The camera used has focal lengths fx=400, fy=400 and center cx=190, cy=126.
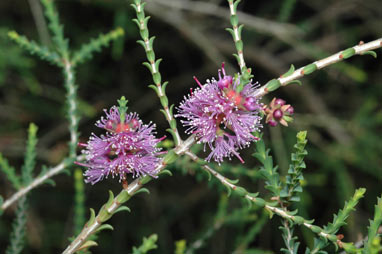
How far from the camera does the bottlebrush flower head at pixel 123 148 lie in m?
1.47

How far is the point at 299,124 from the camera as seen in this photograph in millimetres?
Answer: 3676

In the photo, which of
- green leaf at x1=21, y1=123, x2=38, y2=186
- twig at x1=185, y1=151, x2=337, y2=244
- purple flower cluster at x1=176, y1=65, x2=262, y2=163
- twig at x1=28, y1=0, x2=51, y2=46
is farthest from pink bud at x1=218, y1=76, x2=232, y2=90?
twig at x1=28, y1=0, x2=51, y2=46

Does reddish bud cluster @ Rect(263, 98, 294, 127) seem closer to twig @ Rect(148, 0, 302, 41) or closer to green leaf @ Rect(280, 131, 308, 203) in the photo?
green leaf @ Rect(280, 131, 308, 203)

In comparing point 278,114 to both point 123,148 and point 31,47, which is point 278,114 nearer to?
point 123,148

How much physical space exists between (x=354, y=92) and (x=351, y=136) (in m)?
0.79

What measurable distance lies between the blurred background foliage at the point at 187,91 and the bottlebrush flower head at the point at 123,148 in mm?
1902

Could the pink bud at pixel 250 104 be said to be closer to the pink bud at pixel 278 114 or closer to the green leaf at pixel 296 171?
the pink bud at pixel 278 114

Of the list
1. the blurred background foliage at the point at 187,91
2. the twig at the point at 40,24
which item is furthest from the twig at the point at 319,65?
the twig at the point at 40,24

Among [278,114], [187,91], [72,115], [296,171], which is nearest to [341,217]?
[296,171]

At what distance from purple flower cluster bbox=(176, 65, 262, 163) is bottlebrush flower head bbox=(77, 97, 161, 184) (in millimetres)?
186

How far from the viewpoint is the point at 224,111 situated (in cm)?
143

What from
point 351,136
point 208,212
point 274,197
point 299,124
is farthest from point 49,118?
point 274,197

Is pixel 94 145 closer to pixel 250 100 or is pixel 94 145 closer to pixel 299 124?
pixel 250 100

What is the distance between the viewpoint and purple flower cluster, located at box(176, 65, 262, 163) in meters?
Answer: 1.43
